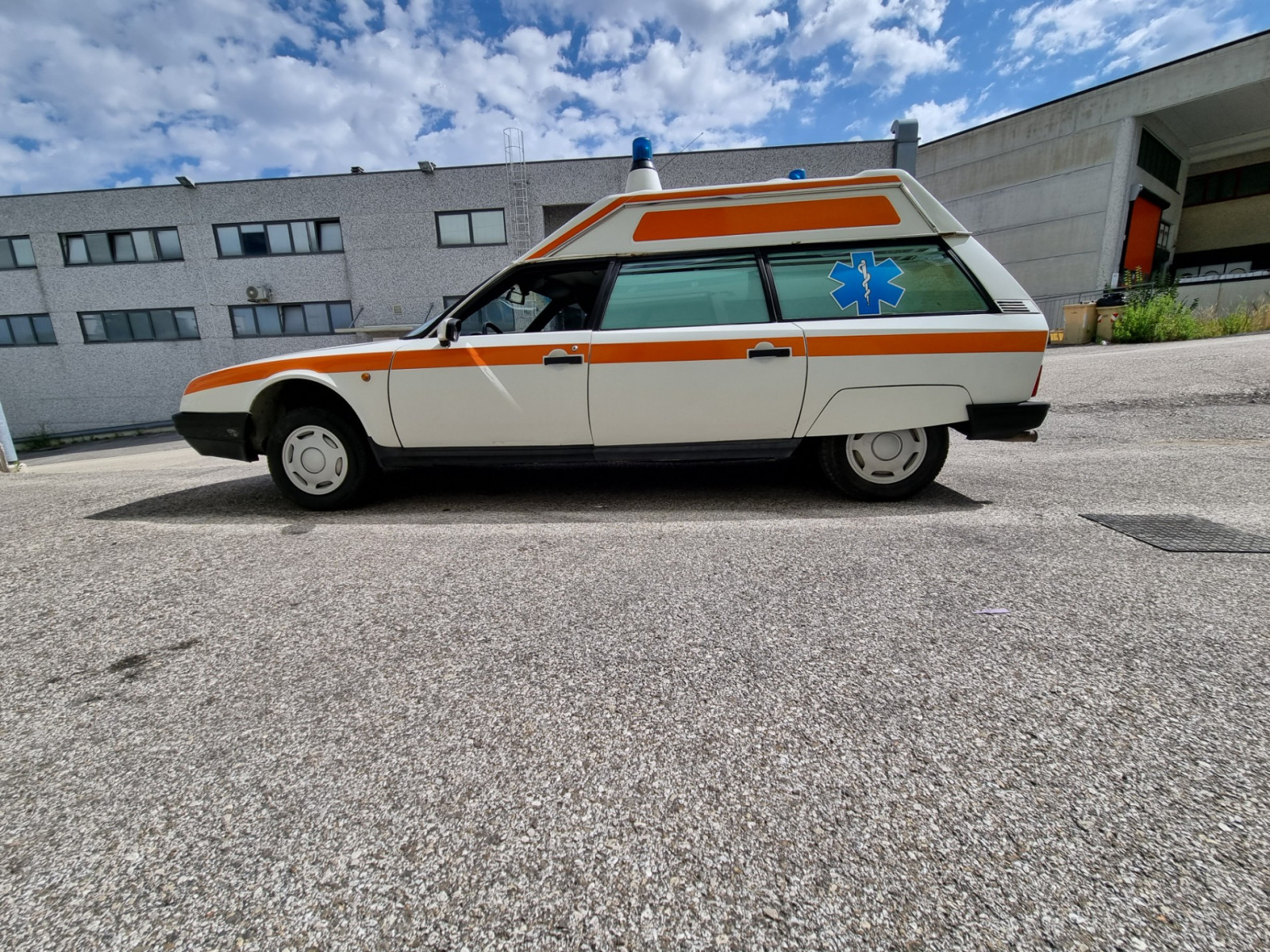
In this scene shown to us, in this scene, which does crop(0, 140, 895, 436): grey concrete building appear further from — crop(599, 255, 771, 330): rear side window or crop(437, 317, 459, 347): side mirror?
crop(437, 317, 459, 347): side mirror

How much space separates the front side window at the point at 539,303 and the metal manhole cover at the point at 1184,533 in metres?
3.31

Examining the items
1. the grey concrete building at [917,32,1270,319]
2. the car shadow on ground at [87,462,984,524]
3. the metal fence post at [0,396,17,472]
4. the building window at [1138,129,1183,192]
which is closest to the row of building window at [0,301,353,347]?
the metal fence post at [0,396,17,472]

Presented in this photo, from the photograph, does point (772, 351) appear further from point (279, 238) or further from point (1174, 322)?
point (279, 238)

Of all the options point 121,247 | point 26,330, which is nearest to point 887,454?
point 121,247

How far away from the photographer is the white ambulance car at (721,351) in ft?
11.1

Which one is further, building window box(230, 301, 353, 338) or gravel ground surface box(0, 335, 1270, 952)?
building window box(230, 301, 353, 338)

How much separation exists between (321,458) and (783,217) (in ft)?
11.3

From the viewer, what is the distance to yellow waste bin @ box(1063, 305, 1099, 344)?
16797 millimetres

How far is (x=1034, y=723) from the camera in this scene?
153 cm

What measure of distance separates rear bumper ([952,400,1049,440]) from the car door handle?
1.17 m

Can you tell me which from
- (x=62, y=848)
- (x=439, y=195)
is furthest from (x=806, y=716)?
(x=439, y=195)

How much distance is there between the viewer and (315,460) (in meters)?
3.78

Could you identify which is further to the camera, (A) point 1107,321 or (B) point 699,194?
(A) point 1107,321

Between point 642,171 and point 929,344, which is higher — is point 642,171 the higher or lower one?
the higher one
